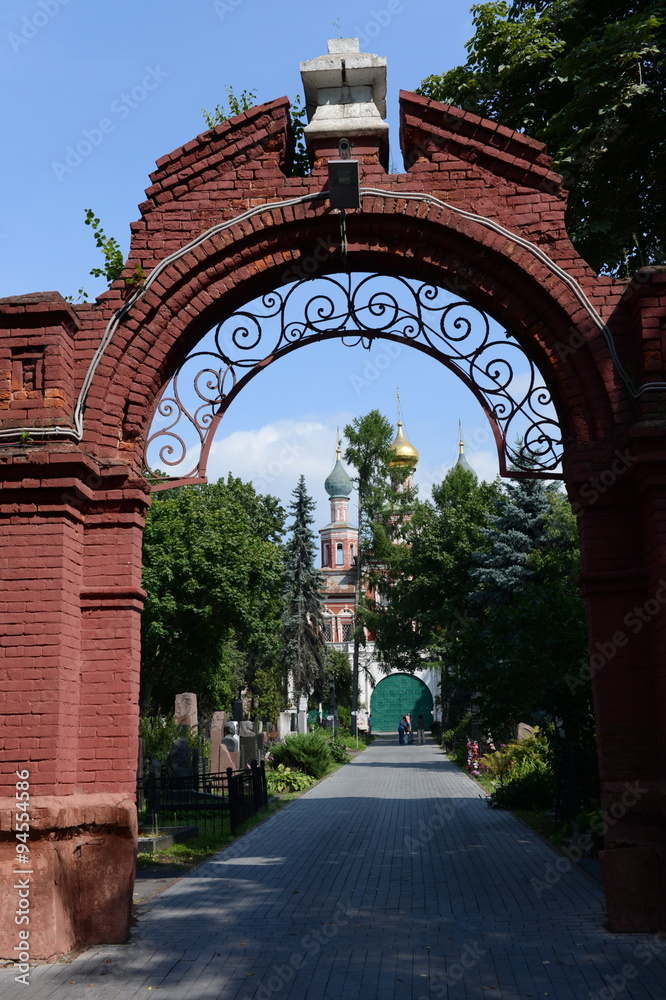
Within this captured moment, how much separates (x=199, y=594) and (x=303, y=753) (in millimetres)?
6272

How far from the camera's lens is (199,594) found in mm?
29141

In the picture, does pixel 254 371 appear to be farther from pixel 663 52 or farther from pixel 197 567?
pixel 197 567

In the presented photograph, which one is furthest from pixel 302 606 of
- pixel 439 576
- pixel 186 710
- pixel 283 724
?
pixel 186 710

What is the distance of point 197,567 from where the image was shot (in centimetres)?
2878

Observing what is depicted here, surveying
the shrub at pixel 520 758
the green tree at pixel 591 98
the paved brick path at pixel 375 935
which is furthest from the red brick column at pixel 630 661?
the shrub at pixel 520 758

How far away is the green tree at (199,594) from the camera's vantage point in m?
28.6

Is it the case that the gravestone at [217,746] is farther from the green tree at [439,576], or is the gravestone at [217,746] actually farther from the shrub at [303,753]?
the green tree at [439,576]

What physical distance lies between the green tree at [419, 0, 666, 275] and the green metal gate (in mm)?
53864
